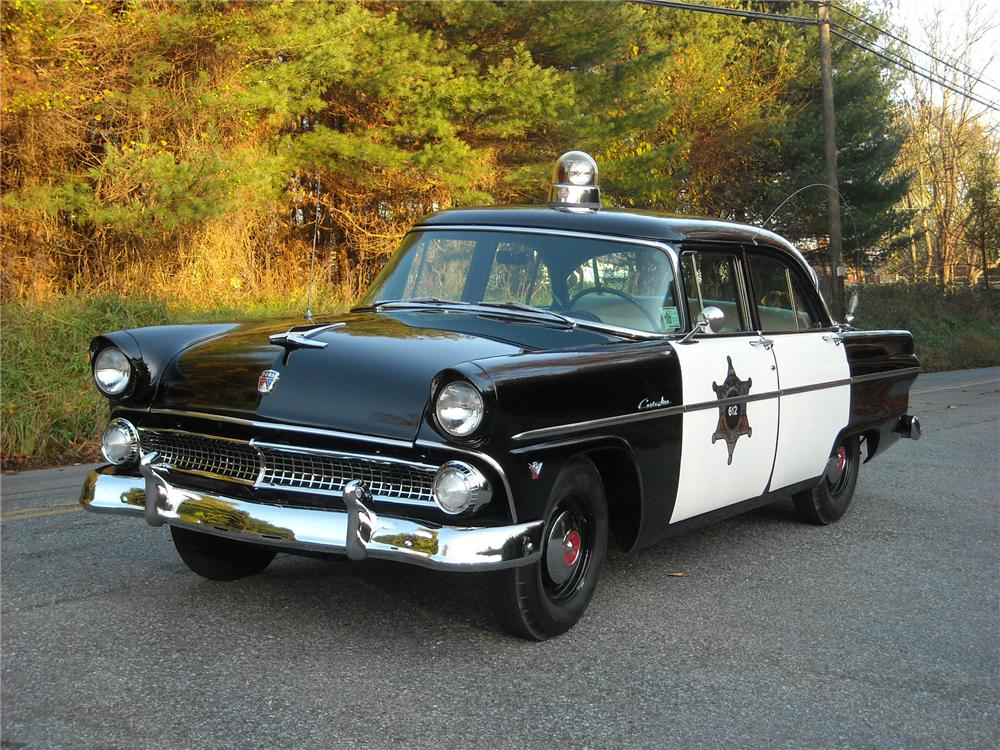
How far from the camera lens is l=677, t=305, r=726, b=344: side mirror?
4.95 meters

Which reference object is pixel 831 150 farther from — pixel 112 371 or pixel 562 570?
pixel 112 371

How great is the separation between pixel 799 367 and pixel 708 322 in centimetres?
119

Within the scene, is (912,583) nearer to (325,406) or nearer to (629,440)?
(629,440)

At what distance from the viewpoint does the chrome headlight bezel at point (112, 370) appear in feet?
14.7

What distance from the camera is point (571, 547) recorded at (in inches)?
171

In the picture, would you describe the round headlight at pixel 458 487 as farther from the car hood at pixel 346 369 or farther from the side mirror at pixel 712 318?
the side mirror at pixel 712 318

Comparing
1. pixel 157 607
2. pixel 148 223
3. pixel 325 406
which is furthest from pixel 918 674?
pixel 148 223

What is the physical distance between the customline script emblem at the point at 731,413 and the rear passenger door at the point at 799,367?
0.44 metres

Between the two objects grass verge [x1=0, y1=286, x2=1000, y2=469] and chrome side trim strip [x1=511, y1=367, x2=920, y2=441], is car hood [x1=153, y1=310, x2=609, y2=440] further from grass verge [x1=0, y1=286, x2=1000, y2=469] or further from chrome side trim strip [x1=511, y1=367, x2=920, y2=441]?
grass verge [x1=0, y1=286, x2=1000, y2=469]

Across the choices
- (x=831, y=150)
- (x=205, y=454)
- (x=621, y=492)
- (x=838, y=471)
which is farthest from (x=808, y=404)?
(x=831, y=150)

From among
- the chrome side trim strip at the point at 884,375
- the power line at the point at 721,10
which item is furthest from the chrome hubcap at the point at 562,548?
the power line at the point at 721,10

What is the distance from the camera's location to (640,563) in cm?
553

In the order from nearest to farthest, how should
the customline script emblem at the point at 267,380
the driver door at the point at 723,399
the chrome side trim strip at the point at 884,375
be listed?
1. the customline script emblem at the point at 267,380
2. the driver door at the point at 723,399
3. the chrome side trim strip at the point at 884,375

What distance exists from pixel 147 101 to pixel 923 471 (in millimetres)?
10616
